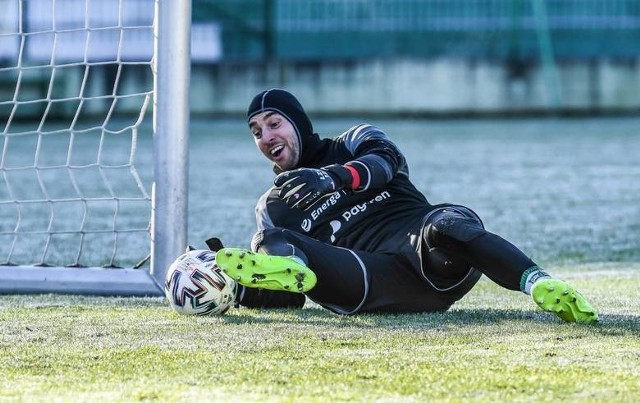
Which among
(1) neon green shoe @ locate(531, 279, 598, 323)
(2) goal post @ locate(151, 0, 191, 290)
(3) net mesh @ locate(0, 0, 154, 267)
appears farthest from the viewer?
(3) net mesh @ locate(0, 0, 154, 267)

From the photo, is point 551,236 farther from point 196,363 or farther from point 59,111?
point 59,111

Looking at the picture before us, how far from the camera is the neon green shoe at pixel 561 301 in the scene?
4.84 meters

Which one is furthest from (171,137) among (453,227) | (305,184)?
(453,227)

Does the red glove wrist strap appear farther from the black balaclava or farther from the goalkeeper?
the black balaclava

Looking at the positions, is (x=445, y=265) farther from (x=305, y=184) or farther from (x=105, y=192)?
(x=105, y=192)

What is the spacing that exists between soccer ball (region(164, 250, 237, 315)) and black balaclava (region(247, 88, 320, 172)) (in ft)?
2.02

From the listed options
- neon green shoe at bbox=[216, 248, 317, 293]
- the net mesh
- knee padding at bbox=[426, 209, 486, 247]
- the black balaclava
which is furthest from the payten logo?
the net mesh

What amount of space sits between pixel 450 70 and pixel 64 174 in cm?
1001

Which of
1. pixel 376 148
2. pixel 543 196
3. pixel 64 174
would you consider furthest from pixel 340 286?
pixel 64 174

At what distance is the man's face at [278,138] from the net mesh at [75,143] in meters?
0.97

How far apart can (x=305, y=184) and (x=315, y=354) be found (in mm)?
883

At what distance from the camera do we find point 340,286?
5.20 meters

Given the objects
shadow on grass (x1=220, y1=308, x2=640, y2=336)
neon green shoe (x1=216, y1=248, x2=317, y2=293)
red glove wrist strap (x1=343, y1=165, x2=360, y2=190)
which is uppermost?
red glove wrist strap (x1=343, y1=165, x2=360, y2=190)

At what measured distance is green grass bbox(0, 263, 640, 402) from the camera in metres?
3.74
